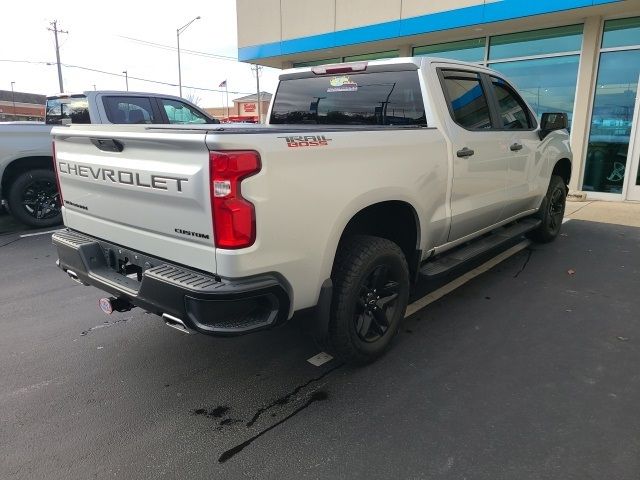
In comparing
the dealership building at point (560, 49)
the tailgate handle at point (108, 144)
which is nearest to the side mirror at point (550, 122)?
the tailgate handle at point (108, 144)

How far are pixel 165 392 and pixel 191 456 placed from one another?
2.20 feet

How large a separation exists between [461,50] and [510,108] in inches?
292

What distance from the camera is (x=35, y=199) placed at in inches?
287

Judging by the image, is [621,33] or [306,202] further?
[621,33]

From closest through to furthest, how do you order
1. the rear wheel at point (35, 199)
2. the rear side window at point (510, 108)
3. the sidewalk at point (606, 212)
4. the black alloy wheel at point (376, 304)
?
the black alloy wheel at point (376, 304) < the rear side window at point (510, 108) < the rear wheel at point (35, 199) < the sidewalk at point (606, 212)

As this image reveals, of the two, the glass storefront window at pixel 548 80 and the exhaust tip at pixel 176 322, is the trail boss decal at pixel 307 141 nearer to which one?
the exhaust tip at pixel 176 322

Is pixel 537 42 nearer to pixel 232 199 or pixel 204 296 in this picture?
pixel 232 199

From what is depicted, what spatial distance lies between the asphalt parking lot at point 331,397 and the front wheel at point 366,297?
0.64 ft

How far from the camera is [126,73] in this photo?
167 ft

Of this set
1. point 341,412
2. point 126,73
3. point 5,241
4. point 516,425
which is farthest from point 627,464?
point 126,73

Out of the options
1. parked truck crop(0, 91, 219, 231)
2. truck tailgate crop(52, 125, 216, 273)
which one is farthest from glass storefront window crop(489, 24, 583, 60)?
truck tailgate crop(52, 125, 216, 273)

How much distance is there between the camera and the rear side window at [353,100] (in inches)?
148

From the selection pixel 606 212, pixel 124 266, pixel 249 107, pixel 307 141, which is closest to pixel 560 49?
pixel 606 212

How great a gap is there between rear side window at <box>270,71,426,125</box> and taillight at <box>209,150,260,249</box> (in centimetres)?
192
